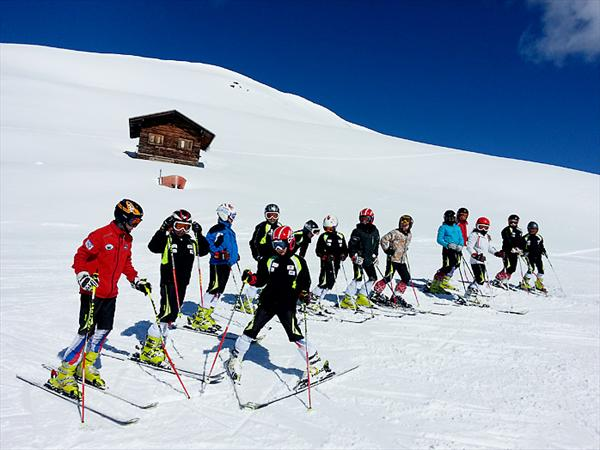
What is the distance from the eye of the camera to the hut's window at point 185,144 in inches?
1391

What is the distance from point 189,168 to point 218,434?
2979cm

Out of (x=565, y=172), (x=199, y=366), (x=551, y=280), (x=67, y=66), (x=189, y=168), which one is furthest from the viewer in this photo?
(x=67, y=66)

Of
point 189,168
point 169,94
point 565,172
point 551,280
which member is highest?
point 169,94

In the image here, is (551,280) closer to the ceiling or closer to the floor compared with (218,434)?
closer to the ceiling

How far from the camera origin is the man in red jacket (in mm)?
4758

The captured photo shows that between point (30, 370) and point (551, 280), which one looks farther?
point (551, 280)

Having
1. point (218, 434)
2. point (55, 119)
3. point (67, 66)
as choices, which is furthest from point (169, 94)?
point (218, 434)

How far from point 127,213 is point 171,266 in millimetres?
1454

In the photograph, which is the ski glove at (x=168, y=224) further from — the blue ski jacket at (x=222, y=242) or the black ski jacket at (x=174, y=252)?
the blue ski jacket at (x=222, y=242)

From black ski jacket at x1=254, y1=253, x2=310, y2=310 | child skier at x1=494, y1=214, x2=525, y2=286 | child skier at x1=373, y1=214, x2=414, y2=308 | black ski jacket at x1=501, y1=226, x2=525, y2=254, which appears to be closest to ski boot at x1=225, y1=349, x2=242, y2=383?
black ski jacket at x1=254, y1=253, x2=310, y2=310

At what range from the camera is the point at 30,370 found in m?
5.28

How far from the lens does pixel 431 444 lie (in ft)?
13.3

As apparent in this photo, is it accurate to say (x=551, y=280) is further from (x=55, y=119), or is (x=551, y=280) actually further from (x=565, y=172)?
(x=55, y=119)

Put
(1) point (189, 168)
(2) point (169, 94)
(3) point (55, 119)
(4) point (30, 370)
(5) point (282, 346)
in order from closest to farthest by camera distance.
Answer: (4) point (30, 370) → (5) point (282, 346) → (1) point (189, 168) → (3) point (55, 119) → (2) point (169, 94)
